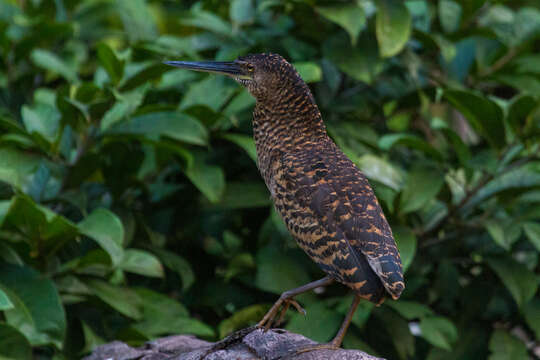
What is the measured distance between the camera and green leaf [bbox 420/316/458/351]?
4332 millimetres

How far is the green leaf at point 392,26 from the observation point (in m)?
4.77

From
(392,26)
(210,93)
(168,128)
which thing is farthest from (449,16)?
(168,128)

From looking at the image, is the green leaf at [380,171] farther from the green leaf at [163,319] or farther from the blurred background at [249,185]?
the green leaf at [163,319]

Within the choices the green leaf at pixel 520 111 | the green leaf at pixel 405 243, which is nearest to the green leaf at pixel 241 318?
the green leaf at pixel 405 243

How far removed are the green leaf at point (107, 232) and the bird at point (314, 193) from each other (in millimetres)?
937

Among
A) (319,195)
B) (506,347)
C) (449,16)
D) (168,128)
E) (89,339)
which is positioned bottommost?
(506,347)

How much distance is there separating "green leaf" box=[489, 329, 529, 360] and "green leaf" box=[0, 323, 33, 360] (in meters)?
2.80

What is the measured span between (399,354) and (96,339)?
72.0 inches

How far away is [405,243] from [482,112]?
1.00 meters

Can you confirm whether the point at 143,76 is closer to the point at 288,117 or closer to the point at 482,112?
the point at 288,117

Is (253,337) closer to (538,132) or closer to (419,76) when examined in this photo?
(538,132)

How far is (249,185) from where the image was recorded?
16.1ft

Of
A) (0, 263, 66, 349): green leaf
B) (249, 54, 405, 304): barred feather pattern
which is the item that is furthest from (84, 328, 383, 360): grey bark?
(0, 263, 66, 349): green leaf

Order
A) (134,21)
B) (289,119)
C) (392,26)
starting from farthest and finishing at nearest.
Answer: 1. (134,21)
2. (392,26)
3. (289,119)
